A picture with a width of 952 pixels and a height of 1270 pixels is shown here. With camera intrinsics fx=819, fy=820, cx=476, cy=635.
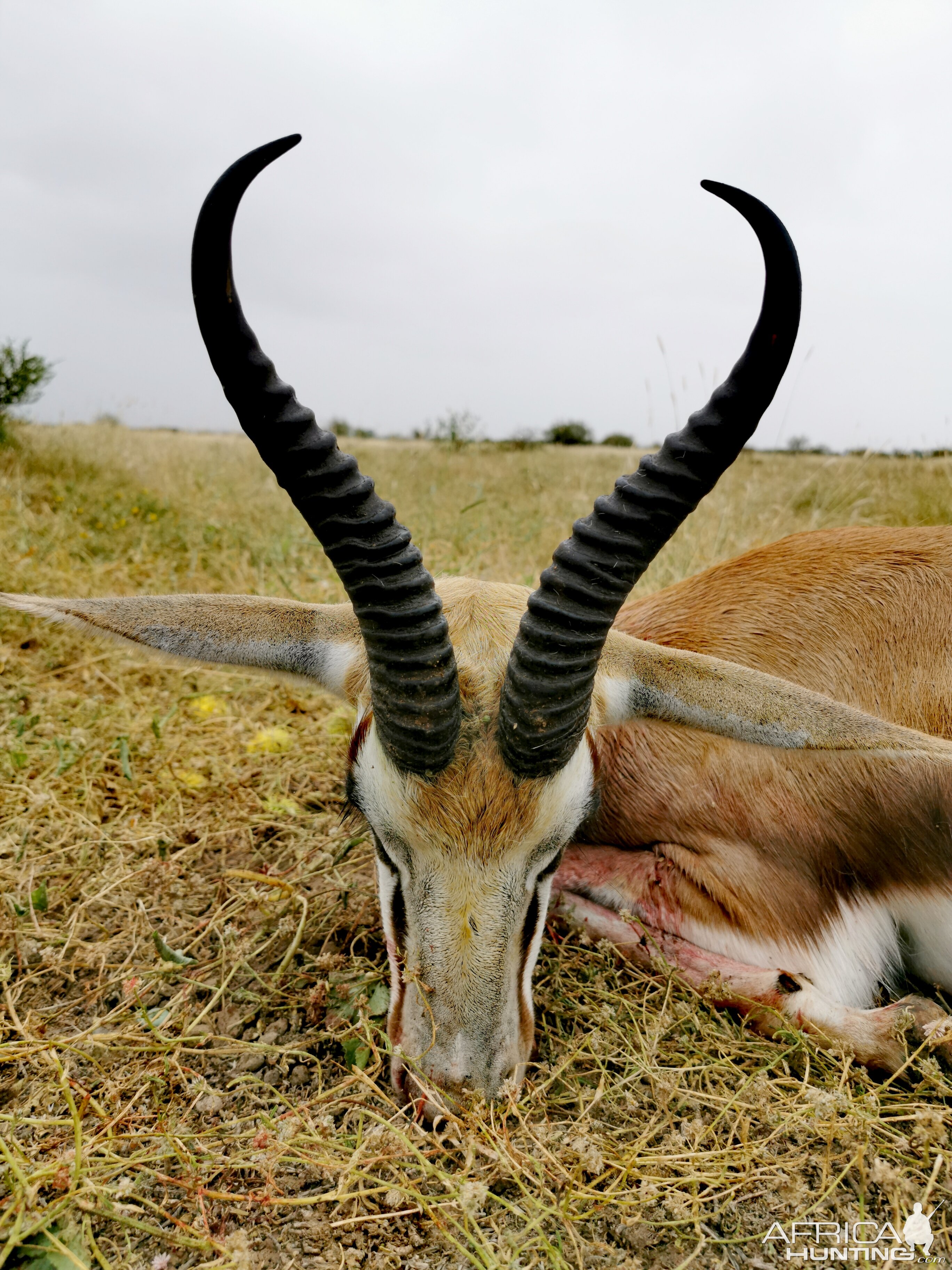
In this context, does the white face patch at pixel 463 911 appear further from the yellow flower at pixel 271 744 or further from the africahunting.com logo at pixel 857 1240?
the yellow flower at pixel 271 744

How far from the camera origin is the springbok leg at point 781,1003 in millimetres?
2746

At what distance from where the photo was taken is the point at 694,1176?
222cm

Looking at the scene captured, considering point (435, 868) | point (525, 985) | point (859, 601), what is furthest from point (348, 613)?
point (859, 601)

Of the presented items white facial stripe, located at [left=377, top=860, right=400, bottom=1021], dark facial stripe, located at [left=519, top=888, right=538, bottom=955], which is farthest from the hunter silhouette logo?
white facial stripe, located at [left=377, top=860, right=400, bottom=1021]

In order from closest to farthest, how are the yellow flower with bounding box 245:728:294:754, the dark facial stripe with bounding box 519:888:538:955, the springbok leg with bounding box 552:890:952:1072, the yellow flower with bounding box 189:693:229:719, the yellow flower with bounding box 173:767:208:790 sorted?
the dark facial stripe with bounding box 519:888:538:955
the springbok leg with bounding box 552:890:952:1072
the yellow flower with bounding box 173:767:208:790
the yellow flower with bounding box 245:728:294:754
the yellow flower with bounding box 189:693:229:719

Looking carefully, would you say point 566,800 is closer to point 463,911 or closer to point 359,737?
point 463,911

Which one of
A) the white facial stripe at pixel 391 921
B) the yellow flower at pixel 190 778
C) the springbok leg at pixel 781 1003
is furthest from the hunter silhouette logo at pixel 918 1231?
the yellow flower at pixel 190 778

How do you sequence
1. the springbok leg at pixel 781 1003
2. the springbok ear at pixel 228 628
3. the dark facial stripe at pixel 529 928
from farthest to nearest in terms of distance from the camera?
the springbok leg at pixel 781 1003 → the springbok ear at pixel 228 628 → the dark facial stripe at pixel 529 928

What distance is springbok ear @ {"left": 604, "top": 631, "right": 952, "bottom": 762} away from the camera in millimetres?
Result: 2396

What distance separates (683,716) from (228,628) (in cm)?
149

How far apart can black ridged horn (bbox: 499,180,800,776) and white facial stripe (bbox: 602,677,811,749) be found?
0.45m

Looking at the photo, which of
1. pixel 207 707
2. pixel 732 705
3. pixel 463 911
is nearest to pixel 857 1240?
pixel 463 911

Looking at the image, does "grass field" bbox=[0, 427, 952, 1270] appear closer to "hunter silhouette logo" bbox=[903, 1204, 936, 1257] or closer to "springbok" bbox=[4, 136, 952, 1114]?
"hunter silhouette logo" bbox=[903, 1204, 936, 1257]

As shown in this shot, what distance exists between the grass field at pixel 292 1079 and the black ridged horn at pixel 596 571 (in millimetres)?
1078
